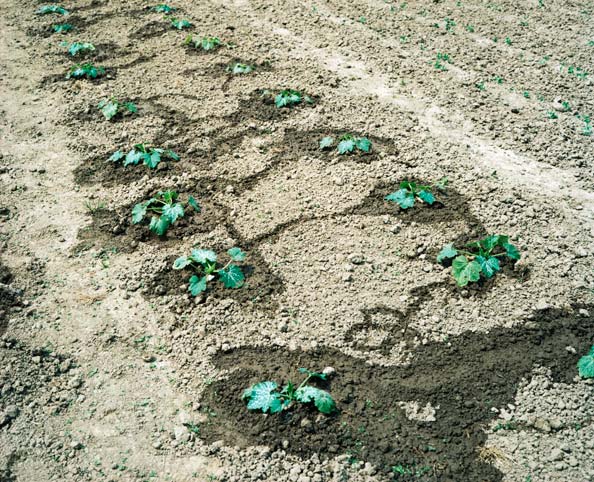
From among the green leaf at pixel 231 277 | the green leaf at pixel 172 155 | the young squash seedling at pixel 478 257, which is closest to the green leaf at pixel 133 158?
the green leaf at pixel 172 155

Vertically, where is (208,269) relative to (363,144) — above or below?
below

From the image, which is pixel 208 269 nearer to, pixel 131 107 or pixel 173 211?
pixel 173 211

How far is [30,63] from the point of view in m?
6.63

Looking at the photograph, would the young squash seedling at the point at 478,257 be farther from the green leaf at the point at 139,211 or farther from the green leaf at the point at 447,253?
the green leaf at the point at 139,211

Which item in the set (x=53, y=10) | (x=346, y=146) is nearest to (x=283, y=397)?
(x=346, y=146)

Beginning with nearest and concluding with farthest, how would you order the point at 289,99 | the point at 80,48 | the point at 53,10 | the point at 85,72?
the point at 289,99, the point at 85,72, the point at 80,48, the point at 53,10

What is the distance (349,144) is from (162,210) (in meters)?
1.70

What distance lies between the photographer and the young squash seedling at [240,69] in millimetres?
6004

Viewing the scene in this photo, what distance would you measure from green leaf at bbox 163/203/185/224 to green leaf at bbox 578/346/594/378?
284cm

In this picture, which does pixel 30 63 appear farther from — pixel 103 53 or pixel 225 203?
pixel 225 203

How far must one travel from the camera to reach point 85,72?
619 centimetres

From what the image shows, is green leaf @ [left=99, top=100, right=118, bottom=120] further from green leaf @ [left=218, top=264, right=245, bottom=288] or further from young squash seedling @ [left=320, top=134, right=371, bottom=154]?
green leaf @ [left=218, top=264, right=245, bottom=288]

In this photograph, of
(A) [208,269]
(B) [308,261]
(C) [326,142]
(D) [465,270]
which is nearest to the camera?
(D) [465,270]

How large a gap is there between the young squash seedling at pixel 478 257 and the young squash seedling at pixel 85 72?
4.41 m
